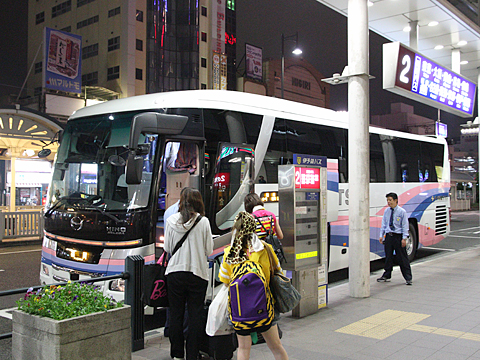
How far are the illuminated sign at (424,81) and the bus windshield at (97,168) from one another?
531 centimetres

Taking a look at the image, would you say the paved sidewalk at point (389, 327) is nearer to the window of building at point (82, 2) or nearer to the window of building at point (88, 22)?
the window of building at point (88, 22)

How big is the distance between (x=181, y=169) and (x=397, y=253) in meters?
5.20

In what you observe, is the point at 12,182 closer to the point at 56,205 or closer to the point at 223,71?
the point at 56,205

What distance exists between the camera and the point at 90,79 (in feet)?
157

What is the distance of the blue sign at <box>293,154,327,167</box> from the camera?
7025mm

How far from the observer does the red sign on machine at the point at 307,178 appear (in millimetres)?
7141

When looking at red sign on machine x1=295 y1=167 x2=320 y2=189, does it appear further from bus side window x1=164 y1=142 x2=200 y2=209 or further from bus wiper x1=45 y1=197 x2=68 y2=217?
bus wiper x1=45 y1=197 x2=68 y2=217

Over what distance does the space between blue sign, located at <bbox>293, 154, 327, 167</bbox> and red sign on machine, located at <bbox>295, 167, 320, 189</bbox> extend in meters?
0.09

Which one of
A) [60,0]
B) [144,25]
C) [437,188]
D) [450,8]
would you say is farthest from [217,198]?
[60,0]

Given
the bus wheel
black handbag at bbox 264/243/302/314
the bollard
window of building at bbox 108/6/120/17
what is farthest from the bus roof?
window of building at bbox 108/6/120/17

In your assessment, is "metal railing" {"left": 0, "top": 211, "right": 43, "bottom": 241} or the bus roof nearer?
the bus roof

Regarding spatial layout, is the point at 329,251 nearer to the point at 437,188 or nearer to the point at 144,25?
the point at 437,188

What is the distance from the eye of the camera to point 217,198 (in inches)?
293

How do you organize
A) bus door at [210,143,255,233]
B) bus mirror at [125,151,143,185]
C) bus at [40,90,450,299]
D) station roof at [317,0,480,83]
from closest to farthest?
1. bus mirror at [125,151,143,185]
2. bus at [40,90,450,299]
3. bus door at [210,143,255,233]
4. station roof at [317,0,480,83]
